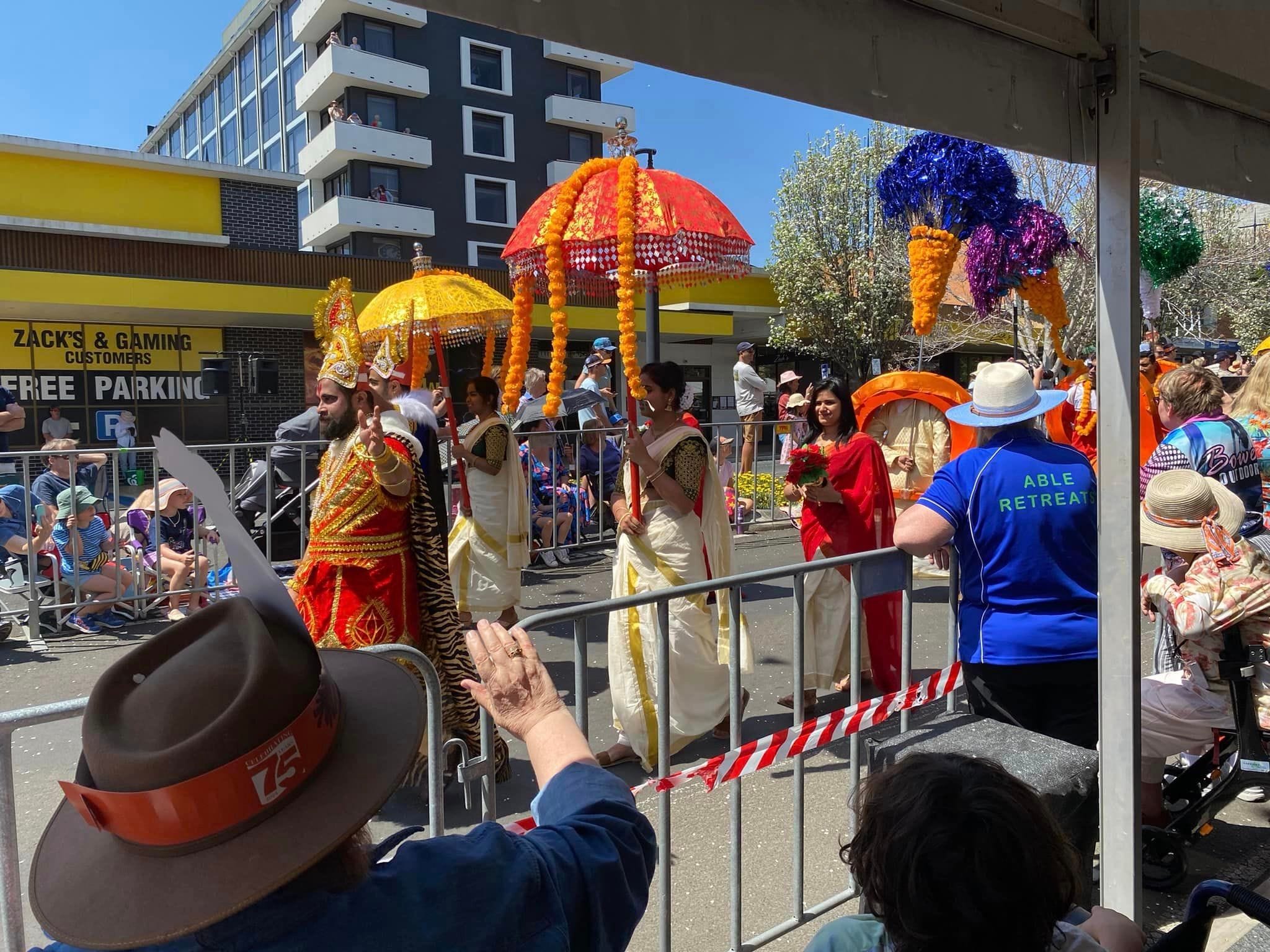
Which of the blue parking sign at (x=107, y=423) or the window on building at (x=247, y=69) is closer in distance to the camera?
the blue parking sign at (x=107, y=423)

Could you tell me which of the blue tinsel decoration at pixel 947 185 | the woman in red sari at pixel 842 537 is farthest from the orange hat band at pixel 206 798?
the blue tinsel decoration at pixel 947 185

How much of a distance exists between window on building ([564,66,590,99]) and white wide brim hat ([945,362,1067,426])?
39.2 m

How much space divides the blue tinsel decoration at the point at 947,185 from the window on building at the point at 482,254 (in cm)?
3068

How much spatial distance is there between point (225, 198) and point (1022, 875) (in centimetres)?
2354

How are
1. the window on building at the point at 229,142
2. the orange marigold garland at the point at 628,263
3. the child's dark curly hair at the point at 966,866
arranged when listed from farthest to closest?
1. the window on building at the point at 229,142
2. the orange marigold garland at the point at 628,263
3. the child's dark curly hair at the point at 966,866

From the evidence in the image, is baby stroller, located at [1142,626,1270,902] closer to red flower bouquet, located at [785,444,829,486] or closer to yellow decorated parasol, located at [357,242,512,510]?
red flower bouquet, located at [785,444,829,486]

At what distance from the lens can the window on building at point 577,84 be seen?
1550 inches

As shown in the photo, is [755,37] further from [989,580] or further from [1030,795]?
[989,580]

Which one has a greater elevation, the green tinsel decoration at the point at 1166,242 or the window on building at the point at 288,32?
the window on building at the point at 288,32

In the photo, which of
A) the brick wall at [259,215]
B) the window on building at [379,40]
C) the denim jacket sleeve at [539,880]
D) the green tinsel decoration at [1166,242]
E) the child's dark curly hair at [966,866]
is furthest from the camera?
the window on building at [379,40]

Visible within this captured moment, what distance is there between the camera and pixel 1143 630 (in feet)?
20.5

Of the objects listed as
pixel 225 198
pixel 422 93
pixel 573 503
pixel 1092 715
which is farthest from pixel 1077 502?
pixel 422 93

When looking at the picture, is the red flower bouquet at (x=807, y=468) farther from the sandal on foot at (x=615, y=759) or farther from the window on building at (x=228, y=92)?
the window on building at (x=228, y=92)

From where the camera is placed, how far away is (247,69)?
4766cm
